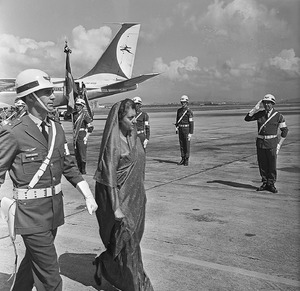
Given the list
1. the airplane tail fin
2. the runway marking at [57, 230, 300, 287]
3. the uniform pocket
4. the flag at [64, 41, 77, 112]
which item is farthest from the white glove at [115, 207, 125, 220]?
the airplane tail fin

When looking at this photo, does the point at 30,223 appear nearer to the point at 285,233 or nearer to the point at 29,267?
the point at 29,267

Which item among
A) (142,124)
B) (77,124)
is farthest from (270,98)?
(77,124)

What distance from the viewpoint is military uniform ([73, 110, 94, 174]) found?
34.5ft

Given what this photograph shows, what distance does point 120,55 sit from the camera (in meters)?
39.3

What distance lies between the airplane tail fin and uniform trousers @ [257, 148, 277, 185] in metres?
32.6

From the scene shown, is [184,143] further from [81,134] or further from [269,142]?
[269,142]

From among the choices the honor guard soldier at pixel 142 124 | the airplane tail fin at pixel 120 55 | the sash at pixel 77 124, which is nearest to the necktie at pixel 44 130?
the sash at pixel 77 124

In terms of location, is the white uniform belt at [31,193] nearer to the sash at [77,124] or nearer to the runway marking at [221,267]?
the runway marking at [221,267]

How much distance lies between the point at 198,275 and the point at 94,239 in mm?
1658

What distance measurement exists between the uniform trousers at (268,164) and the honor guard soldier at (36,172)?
214 inches

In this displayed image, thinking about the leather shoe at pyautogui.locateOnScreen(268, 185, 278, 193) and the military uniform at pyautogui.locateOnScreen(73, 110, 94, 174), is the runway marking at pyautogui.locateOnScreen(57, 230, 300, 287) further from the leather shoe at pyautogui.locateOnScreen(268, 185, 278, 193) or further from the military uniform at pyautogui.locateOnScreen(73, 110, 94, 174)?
the military uniform at pyautogui.locateOnScreen(73, 110, 94, 174)

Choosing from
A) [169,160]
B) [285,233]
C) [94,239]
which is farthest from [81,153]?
[285,233]

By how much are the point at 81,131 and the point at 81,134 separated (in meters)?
0.09

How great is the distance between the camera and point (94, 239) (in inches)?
203
